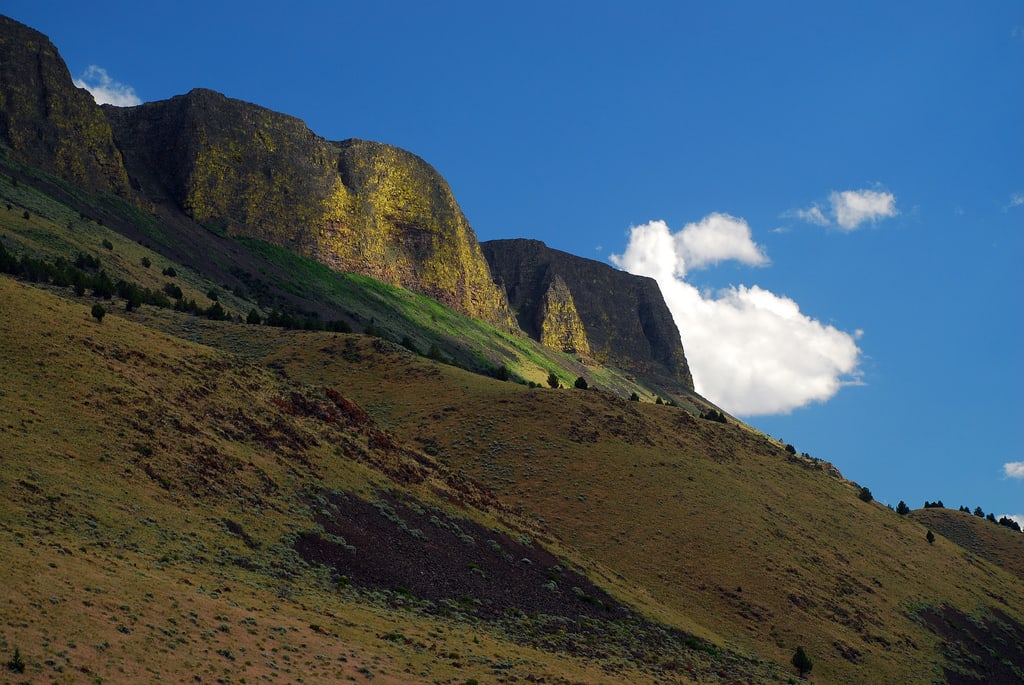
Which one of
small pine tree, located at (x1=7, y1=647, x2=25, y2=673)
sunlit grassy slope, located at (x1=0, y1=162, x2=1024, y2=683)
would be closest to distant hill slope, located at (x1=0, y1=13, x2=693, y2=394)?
sunlit grassy slope, located at (x1=0, y1=162, x2=1024, y2=683)

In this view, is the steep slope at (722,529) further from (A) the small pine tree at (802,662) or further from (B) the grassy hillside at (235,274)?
(B) the grassy hillside at (235,274)

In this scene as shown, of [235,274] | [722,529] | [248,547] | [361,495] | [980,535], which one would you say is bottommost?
[248,547]

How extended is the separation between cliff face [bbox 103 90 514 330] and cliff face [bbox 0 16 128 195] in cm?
1157

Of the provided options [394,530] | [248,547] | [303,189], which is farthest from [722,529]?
[303,189]

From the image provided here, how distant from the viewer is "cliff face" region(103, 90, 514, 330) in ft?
497

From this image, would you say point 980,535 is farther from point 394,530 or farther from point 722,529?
point 394,530

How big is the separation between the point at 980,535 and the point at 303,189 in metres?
124

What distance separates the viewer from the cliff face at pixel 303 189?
5960 inches

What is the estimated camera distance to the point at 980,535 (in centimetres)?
10575

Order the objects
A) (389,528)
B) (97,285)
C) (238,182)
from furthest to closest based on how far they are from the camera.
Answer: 1. (238,182)
2. (97,285)
3. (389,528)

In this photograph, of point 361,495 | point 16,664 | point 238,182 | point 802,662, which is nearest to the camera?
point 16,664

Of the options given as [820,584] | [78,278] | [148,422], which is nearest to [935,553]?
[820,584]

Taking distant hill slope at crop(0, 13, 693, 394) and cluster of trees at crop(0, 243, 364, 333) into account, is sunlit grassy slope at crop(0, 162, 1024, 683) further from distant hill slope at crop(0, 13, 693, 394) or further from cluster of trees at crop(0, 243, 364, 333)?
distant hill slope at crop(0, 13, 693, 394)

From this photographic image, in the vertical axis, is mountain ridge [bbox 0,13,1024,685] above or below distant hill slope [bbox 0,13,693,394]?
below
